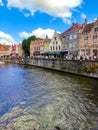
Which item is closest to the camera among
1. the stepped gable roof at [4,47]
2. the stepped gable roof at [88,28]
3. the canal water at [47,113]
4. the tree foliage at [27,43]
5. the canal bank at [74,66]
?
the canal water at [47,113]

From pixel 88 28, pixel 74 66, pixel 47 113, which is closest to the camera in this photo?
pixel 47 113

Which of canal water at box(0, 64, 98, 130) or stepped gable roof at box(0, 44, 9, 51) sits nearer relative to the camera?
canal water at box(0, 64, 98, 130)

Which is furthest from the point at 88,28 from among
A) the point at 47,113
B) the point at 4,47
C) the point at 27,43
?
the point at 4,47

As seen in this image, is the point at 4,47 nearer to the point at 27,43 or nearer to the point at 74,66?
the point at 27,43

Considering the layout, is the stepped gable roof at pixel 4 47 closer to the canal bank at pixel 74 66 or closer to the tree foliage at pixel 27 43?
the tree foliage at pixel 27 43

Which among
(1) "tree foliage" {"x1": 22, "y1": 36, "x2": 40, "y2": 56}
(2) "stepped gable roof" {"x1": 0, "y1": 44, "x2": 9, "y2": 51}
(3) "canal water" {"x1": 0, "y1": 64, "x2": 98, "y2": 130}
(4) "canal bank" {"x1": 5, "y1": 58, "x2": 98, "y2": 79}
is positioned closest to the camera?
(3) "canal water" {"x1": 0, "y1": 64, "x2": 98, "y2": 130}

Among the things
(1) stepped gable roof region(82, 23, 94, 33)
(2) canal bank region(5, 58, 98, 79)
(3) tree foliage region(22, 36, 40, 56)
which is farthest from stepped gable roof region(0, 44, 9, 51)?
(1) stepped gable roof region(82, 23, 94, 33)

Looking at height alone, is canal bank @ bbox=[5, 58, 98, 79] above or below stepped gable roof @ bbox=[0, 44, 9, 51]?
below

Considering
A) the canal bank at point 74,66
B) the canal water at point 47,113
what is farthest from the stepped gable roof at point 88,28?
the canal water at point 47,113

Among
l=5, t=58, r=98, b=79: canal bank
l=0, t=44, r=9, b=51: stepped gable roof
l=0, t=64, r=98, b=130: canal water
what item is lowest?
l=0, t=64, r=98, b=130: canal water

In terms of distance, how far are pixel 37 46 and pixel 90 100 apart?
60.4 meters

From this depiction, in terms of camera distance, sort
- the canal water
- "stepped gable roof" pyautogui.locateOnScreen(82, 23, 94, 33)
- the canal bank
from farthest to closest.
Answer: "stepped gable roof" pyautogui.locateOnScreen(82, 23, 94, 33) → the canal bank → the canal water

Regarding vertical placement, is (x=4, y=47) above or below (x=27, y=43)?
below

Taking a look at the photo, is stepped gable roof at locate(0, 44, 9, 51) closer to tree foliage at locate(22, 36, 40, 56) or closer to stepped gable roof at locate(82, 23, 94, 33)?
tree foliage at locate(22, 36, 40, 56)
